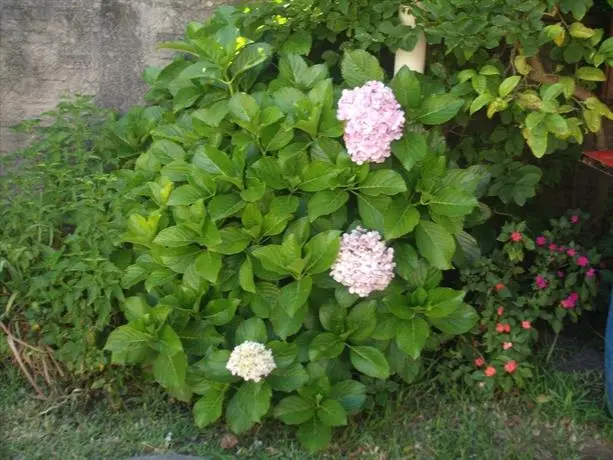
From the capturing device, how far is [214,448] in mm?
3373

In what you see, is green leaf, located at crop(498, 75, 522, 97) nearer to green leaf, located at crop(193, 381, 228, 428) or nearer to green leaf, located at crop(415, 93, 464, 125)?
green leaf, located at crop(415, 93, 464, 125)

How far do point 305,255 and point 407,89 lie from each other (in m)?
0.73

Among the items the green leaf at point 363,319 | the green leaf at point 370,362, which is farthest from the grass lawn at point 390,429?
the green leaf at point 363,319

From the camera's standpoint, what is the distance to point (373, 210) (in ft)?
10.7

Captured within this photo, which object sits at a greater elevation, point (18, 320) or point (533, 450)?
point (18, 320)

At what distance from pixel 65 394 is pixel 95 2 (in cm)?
182

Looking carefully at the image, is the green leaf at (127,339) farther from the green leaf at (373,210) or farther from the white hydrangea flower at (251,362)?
the green leaf at (373,210)

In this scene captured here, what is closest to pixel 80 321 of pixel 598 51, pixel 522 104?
pixel 522 104

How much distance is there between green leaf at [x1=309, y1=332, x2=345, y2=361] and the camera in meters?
3.26

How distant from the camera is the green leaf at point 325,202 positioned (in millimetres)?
3227

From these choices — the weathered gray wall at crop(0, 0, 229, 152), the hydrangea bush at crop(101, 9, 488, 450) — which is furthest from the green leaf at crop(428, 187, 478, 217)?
the weathered gray wall at crop(0, 0, 229, 152)

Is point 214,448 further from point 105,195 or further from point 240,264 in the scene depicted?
point 105,195

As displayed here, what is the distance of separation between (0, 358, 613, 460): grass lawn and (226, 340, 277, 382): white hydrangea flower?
35cm

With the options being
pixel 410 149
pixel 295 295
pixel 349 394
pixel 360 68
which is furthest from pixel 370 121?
pixel 349 394
